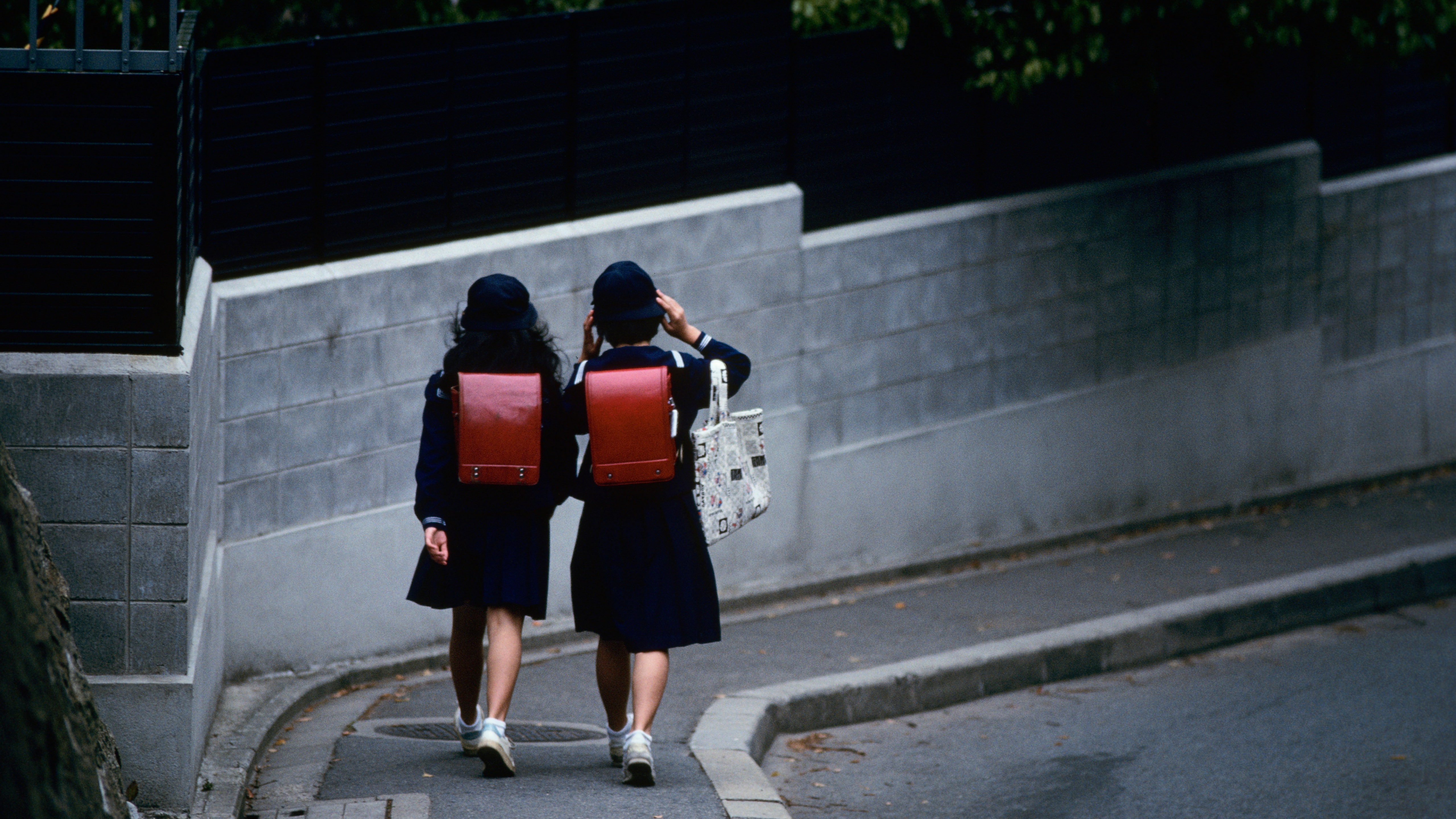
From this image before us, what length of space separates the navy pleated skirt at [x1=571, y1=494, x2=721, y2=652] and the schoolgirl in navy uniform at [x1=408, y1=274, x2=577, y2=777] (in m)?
0.17

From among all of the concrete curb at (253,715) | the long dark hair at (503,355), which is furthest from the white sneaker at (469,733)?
the long dark hair at (503,355)

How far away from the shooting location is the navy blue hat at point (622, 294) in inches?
213

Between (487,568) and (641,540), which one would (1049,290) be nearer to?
(641,540)

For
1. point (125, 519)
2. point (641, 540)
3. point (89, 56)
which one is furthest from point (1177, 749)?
point (89, 56)

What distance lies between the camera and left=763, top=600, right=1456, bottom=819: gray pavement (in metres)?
6.14

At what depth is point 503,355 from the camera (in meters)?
5.43

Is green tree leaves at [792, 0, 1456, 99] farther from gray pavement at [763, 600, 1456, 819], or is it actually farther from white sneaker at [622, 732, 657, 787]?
white sneaker at [622, 732, 657, 787]

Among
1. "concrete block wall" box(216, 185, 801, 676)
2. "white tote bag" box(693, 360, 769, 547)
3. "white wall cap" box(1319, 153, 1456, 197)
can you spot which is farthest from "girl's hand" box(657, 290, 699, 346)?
"white wall cap" box(1319, 153, 1456, 197)

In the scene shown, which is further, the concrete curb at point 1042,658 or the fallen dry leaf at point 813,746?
the fallen dry leaf at point 813,746

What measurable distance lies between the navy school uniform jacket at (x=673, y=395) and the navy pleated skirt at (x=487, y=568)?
244 millimetres

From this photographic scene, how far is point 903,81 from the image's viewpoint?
9414mm

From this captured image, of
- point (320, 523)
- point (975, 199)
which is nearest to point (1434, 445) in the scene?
point (975, 199)

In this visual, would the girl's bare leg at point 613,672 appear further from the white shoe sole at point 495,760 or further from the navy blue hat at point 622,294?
the navy blue hat at point 622,294

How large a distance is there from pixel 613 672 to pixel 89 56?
248cm
